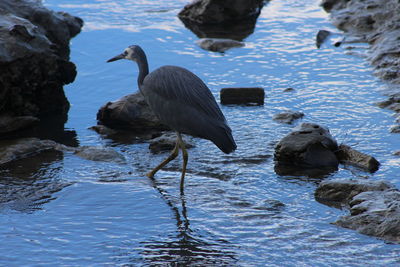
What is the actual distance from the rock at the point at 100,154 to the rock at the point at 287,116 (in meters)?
2.53

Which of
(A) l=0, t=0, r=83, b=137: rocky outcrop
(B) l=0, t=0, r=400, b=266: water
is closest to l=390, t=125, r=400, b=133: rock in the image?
(B) l=0, t=0, r=400, b=266: water

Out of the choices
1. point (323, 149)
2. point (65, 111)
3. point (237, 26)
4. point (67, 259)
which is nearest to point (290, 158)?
point (323, 149)

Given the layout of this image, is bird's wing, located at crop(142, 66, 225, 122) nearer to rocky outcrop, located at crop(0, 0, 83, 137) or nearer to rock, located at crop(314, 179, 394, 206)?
rock, located at crop(314, 179, 394, 206)

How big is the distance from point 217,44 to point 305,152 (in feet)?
19.6

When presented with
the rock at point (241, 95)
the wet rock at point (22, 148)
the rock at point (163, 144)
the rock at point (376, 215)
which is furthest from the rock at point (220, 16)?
the rock at point (376, 215)

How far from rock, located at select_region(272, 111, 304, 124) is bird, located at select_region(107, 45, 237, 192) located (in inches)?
80.8

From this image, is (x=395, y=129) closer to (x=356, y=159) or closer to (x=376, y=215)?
(x=356, y=159)

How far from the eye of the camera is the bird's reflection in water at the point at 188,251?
6.38 metres

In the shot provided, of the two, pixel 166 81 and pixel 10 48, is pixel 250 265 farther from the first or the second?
pixel 10 48

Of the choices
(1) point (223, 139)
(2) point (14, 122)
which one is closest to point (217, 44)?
(2) point (14, 122)

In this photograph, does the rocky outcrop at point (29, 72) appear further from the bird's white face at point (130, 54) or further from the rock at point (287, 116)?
the rock at point (287, 116)

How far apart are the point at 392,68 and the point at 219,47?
3.76m

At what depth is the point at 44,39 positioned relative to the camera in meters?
10.8

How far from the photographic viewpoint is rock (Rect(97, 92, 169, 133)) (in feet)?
33.9
